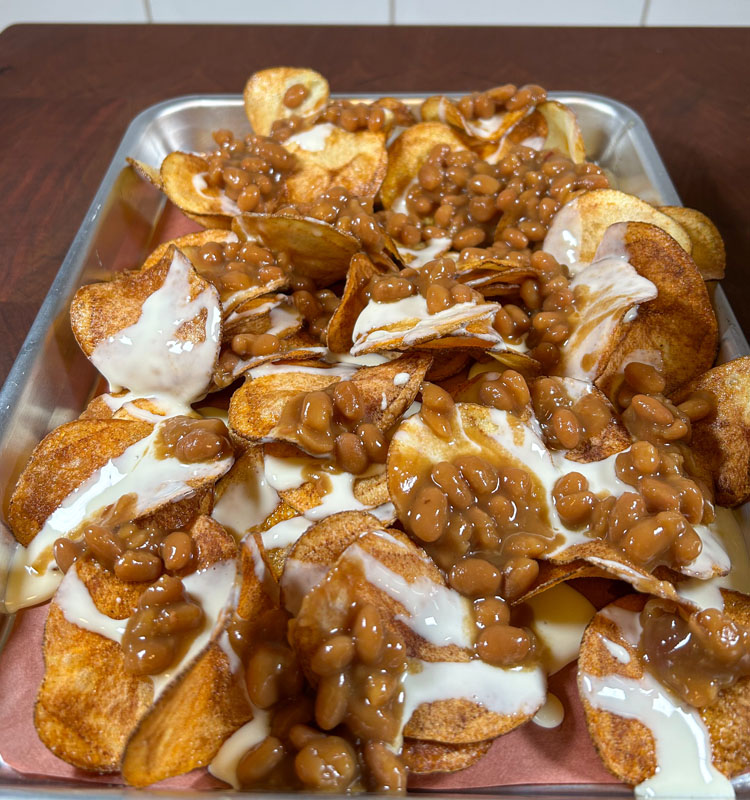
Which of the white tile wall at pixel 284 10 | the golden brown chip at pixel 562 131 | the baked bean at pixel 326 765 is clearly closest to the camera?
the baked bean at pixel 326 765

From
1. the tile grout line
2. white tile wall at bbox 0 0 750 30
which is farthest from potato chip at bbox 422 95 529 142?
the tile grout line

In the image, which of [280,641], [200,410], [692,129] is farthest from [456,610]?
[692,129]

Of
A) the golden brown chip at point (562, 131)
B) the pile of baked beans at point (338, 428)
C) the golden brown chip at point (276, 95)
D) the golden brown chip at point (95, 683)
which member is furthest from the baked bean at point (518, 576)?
the golden brown chip at point (276, 95)

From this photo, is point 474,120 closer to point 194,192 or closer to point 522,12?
point 194,192

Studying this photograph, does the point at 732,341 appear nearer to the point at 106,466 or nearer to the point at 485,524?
the point at 485,524

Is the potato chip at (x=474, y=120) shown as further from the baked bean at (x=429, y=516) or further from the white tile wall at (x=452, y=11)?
the white tile wall at (x=452, y=11)

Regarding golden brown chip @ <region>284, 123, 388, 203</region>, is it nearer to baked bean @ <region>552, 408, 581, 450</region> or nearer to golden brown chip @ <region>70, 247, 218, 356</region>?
golden brown chip @ <region>70, 247, 218, 356</region>

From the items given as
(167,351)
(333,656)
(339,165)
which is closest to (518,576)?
(333,656)
